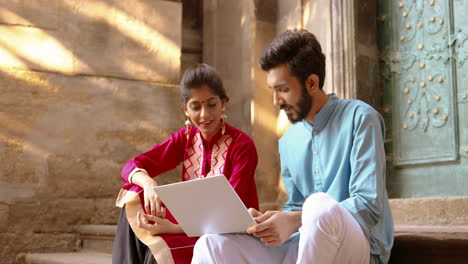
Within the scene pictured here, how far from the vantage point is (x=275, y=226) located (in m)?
1.75

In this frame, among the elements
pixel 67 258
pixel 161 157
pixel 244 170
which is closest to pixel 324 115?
pixel 244 170

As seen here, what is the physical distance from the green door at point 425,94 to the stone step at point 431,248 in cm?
183

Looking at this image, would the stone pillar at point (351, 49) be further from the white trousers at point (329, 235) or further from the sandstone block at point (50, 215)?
the white trousers at point (329, 235)

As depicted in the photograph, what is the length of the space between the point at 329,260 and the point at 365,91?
2.68 m

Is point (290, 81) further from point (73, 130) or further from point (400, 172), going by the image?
point (73, 130)

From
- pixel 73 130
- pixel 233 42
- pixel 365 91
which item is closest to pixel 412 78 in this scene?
pixel 365 91

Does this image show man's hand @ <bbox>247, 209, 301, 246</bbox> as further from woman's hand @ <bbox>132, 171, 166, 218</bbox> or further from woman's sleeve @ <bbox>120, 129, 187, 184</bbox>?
woman's sleeve @ <bbox>120, 129, 187, 184</bbox>

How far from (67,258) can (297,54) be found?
2459mm

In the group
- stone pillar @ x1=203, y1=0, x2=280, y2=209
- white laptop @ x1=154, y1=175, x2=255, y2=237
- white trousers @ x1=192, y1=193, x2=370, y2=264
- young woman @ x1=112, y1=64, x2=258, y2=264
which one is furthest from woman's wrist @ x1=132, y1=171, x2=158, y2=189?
stone pillar @ x1=203, y1=0, x2=280, y2=209

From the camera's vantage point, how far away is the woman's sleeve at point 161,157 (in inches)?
109

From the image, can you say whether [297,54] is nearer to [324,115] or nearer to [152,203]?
[324,115]

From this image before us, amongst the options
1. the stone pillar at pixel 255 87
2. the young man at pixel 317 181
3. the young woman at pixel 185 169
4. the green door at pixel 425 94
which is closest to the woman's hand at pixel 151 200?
the young woman at pixel 185 169

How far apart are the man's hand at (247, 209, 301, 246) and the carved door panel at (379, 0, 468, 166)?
218 centimetres

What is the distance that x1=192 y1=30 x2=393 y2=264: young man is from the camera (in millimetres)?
1598
